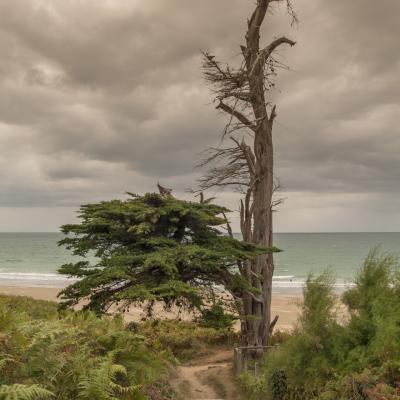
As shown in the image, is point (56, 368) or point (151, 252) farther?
point (151, 252)

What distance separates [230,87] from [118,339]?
40.4 feet

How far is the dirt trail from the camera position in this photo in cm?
1421

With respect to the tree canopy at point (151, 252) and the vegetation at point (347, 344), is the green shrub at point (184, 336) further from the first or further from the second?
Answer: the vegetation at point (347, 344)

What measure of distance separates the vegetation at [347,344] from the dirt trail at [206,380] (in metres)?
3.30

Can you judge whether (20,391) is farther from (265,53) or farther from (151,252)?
(265,53)

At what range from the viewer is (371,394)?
27.0 feet

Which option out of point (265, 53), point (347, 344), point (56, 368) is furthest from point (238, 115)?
point (56, 368)

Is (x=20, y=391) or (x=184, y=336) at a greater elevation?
(x=20, y=391)

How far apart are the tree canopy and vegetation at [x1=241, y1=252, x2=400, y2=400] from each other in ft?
A: 10.4

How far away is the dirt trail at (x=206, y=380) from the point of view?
1421 centimetres

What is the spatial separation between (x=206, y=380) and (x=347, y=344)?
7254 mm

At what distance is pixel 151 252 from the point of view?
14.1m

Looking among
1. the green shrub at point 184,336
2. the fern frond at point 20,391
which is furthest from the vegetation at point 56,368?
the green shrub at point 184,336

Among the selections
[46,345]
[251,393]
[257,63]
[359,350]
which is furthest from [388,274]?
[257,63]
